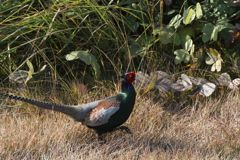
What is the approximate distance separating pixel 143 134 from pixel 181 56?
0.94m

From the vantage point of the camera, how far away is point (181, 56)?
429 centimetres

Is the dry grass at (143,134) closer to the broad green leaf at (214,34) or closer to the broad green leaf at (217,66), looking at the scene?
the broad green leaf at (217,66)

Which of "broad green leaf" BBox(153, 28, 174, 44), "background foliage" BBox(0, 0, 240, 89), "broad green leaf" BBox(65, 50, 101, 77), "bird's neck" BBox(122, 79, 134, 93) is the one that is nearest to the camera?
"bird's neck" BBox(122, 79, 134, 93)

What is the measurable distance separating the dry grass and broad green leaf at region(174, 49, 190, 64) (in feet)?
1.33

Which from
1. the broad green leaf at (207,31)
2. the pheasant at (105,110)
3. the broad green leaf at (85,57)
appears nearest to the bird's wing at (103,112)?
the pheasant at (105,110)

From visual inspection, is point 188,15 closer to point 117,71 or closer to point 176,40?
point 176,40

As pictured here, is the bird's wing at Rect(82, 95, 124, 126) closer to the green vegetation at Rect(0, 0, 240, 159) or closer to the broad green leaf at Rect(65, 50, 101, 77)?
the green vegetation at Rect(0, 0, 240, 159)

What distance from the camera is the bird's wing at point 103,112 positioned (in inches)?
143

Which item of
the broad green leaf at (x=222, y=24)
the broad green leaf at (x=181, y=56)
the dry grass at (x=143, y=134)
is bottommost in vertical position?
the dry grass at (x=143, y=134)

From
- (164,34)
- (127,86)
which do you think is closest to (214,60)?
(164,34)

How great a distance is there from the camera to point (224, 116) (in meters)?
4.04

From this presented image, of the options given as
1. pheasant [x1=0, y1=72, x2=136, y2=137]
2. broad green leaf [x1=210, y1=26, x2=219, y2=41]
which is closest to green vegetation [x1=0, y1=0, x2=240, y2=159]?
broad green leaf [x1=210, y1=26, x2=219, y2=41]

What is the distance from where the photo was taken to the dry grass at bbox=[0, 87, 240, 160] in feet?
11.4

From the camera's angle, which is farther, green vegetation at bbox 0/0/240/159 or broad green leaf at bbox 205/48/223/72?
broad green leaf at bbox 205/48/223/72
